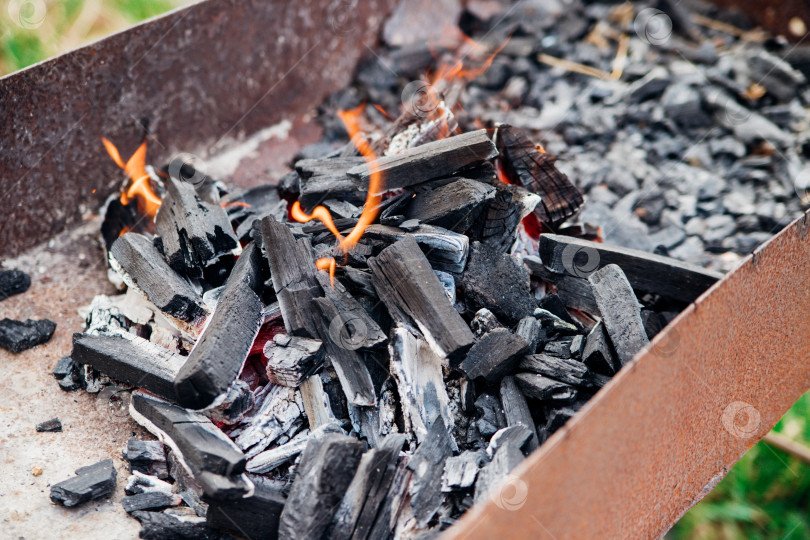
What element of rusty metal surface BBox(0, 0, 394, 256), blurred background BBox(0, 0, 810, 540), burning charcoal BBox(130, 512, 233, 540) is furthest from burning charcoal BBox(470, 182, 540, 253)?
blurred background BBox(0, 0, 810, 540)

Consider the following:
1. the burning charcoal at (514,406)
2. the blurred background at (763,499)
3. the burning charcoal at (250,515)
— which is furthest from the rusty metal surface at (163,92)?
the blurred background at (763,499)

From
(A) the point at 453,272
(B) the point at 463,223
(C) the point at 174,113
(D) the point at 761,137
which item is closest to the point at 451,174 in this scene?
(B) the point at 463,223

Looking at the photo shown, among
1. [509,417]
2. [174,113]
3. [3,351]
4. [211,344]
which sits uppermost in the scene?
[174,113]

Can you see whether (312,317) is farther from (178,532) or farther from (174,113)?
(174,113)

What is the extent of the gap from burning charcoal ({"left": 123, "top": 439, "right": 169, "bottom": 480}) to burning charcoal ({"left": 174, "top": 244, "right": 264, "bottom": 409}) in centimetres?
25

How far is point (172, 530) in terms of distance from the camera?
1.77 meters

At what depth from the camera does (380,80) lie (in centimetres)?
404

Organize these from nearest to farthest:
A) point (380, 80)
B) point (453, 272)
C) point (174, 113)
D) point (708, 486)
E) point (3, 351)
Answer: point (708, 486)
point (453, 272)
point (3, 351)
point (174, 113)
point (380, 80)

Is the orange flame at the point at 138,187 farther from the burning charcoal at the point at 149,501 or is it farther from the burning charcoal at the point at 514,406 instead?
the burning charcoal at the point at 514,406

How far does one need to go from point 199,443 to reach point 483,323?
99cm

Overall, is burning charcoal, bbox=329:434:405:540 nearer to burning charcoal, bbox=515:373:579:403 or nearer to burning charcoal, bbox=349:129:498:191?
burning charcoal, bbox=515:373:579:403

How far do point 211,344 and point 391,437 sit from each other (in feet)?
Answer: 2.06

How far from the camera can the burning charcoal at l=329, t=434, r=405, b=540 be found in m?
1.69

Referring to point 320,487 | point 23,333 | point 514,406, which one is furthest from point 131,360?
point 514,406
